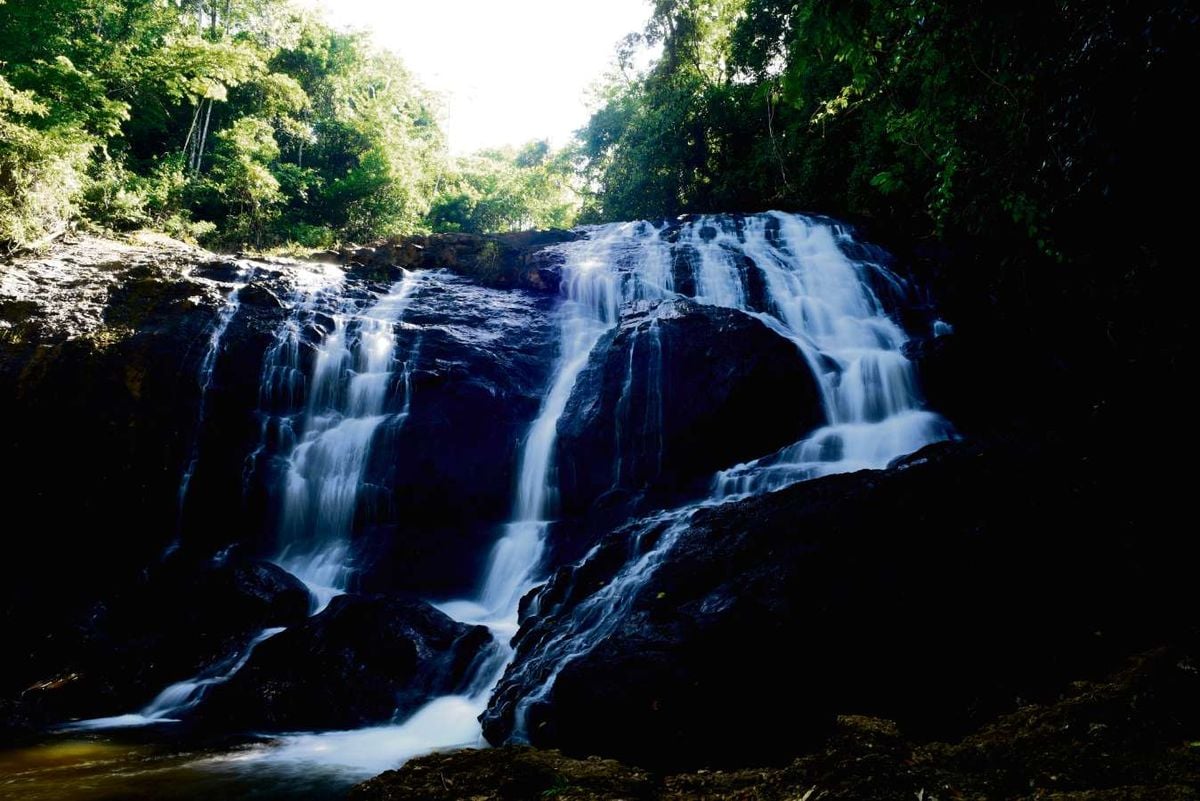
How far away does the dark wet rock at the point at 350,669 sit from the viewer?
20.6 ft

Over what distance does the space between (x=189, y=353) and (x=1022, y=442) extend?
1259 centimetres

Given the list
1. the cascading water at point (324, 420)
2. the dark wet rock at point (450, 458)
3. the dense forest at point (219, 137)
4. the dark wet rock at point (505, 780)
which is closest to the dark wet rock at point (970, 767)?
the dark wet rock at point (505, 780)

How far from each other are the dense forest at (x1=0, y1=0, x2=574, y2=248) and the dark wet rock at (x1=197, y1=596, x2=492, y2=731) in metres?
10.6

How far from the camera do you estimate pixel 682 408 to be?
32.7 feet

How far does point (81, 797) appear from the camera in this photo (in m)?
4.41

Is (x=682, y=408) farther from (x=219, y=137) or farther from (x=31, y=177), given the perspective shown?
(x=219, y=137)

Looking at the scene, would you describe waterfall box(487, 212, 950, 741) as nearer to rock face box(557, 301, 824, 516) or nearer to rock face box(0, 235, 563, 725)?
rock face box(557, 301, 824, 516)

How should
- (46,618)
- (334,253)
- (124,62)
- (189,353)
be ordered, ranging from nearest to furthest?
(46,618) < (189,353) < (334,253) < (124,62)

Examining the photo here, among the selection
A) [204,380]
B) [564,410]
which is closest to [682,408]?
[564,410]

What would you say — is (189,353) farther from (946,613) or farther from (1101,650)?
(1101,650)

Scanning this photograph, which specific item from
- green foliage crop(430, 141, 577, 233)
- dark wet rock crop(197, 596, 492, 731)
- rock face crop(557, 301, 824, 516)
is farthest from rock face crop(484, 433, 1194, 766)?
green foliage crop(430, 141, 577, 233)

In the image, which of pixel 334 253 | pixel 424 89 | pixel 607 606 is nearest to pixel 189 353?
pixel 334 253

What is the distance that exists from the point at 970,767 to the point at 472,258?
16386mm

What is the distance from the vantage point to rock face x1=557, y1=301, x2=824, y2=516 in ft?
31.9
